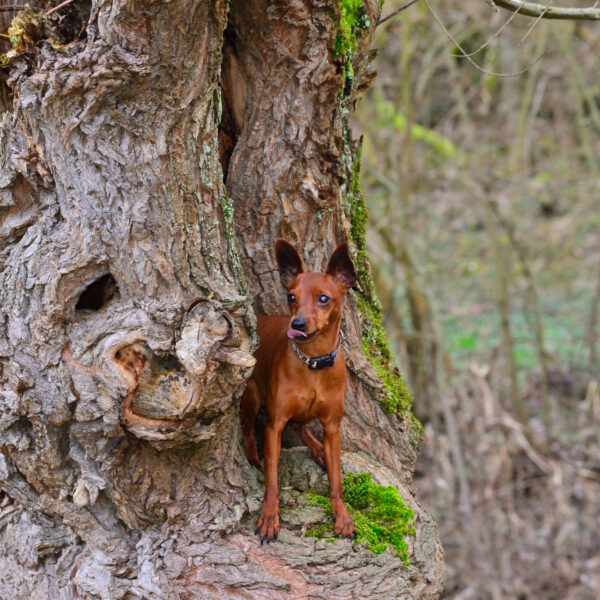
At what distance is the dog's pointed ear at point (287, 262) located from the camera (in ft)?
11.3

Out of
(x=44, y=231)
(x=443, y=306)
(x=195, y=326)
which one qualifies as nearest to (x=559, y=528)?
(x=443, y=306)

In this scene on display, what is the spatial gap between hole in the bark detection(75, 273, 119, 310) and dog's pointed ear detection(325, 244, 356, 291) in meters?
1.02

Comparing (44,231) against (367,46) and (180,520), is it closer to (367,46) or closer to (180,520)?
(180,520)

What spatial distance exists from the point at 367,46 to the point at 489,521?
5248 millimetres

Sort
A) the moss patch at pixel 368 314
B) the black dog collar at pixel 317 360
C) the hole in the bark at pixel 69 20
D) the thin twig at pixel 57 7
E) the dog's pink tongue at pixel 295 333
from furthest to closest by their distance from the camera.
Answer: the moss patch at pixel 368 314 → the black dog collar at pixel 317 360 → the dog's pink tongue at pixel 295 333 → the hole in the bark at pixel 69 20 → the thin twig at pixel 57 7

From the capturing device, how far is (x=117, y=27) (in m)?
2.71

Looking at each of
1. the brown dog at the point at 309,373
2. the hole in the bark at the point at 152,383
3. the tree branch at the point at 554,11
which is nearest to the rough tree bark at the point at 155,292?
the hole in the bark at the point at 152,383

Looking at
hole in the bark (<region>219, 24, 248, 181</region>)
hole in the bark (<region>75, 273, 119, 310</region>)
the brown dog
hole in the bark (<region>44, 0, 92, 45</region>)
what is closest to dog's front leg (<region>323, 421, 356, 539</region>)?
the brown dog

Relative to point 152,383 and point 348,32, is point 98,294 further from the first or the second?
point 348,32

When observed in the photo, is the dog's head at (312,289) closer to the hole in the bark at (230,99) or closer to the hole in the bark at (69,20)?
the hole in the bark at (230,99)

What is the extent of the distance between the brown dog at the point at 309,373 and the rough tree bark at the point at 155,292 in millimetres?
155

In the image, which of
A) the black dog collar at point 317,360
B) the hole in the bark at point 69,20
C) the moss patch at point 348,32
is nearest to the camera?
the hole in the bark at point 69,20

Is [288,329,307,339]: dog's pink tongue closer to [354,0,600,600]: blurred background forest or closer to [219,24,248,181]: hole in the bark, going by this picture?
[219,24,248,181]: hole in the bark

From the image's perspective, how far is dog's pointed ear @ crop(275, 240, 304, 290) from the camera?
3.43m
